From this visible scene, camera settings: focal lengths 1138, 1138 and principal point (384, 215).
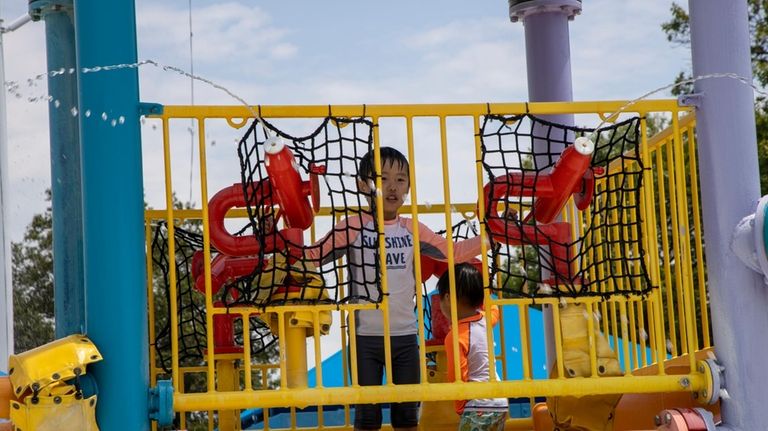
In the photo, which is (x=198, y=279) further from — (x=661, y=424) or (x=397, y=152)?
(x=661, y=424)

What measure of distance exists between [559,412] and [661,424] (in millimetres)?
593

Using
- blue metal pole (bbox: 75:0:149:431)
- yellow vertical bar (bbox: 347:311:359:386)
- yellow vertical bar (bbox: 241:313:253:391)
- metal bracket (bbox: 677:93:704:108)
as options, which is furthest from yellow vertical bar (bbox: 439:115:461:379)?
blue metal pole (bbox: 75:0:149:431)

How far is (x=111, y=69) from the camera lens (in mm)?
4477

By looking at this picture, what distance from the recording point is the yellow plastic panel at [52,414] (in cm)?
414

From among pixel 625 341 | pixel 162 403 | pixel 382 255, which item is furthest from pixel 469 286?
pixel 162 403

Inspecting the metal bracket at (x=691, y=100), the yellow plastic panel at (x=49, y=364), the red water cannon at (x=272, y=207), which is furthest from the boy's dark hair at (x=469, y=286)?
the yellow plastic panel at (x=49, y=364)

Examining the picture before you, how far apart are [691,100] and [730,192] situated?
0.45m

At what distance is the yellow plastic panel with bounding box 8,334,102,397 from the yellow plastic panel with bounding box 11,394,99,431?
59 millimetres

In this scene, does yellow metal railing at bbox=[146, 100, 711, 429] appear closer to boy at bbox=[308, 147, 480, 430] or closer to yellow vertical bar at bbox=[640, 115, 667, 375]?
yellow vertical bar at bbox=[640, 115, 667, 375]

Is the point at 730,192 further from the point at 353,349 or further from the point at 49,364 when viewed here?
the point at 49,364

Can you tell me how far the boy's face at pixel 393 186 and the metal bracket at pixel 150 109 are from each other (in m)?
1.50

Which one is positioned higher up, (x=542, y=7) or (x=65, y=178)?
(x=542, y=7)

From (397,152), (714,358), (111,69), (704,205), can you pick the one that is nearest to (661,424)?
(714,358)

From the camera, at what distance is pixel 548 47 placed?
24.5 feet
